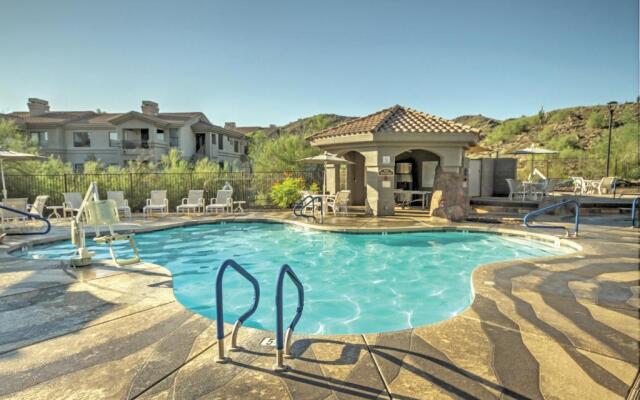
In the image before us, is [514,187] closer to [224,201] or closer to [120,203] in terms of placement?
[224,201]

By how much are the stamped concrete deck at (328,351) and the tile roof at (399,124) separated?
9043 mm

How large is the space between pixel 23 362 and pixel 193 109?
39798 mm

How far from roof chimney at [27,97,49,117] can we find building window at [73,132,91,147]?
19.3 ft

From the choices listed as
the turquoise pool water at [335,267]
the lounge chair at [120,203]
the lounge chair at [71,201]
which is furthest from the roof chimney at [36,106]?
the turquoise pool water at [335,267]

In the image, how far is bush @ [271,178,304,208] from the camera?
15773mm

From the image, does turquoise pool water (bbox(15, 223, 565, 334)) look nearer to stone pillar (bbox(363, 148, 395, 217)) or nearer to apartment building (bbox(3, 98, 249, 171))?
stone pillar (bbox(363, 148, 395, 217))

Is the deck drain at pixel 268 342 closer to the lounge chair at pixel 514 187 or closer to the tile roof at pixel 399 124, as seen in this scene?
the tile roof at pixel 399 124

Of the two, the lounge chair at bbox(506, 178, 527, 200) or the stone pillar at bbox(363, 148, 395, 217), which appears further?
the lounge chair at bbox(506, 178, 527, 200)

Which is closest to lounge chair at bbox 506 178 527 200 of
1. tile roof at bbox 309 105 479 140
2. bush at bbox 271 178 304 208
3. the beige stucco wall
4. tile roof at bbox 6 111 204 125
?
the beige stucco wall

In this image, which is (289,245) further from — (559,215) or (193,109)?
(193,109)

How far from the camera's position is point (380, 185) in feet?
44.4

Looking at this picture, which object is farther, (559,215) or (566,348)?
(559,215)

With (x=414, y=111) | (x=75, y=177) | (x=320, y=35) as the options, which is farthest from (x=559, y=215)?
(x=75, y=177)

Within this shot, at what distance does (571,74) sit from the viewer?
23.4m
